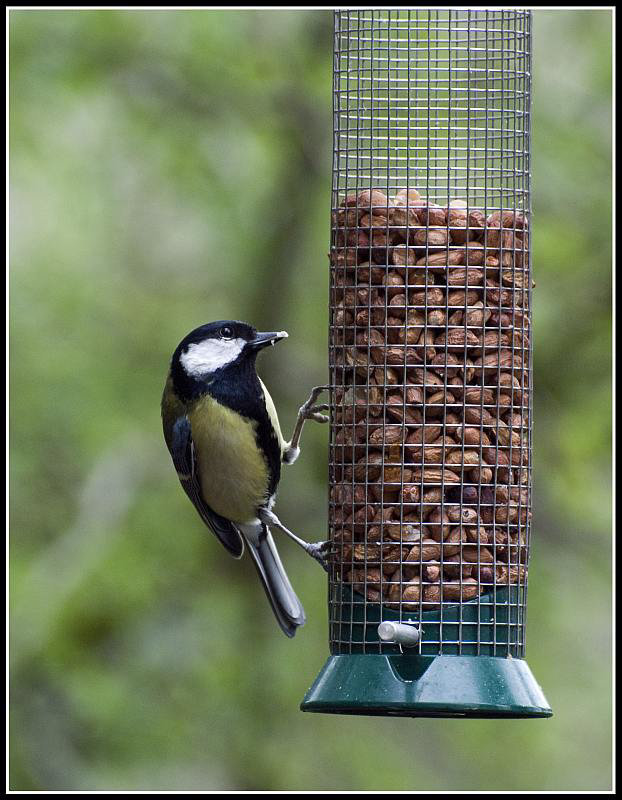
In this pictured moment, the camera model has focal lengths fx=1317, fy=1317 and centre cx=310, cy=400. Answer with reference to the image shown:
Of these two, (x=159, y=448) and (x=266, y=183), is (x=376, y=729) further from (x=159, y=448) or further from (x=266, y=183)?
(x=266, y=183)

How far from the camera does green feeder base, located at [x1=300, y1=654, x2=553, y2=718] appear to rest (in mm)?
4863

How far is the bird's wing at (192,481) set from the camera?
257 inches

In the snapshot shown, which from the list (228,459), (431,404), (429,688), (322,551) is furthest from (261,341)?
(429,688)

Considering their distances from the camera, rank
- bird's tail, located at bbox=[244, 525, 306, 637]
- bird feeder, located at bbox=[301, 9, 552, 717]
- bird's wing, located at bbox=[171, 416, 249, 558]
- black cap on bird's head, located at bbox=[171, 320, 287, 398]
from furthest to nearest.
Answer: bird's tail, located at bbox=[244, 525, 306, 637] → bird's wing, located at bbox=[171, 416, 249, 558] → black cap on bird's head, located at bbox=[171, 320, 287, 398] → bird feeder, located at bbox=[301, 9, 552, 717]

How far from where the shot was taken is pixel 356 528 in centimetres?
545

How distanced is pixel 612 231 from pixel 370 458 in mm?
4683

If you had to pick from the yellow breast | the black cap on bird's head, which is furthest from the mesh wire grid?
the yellow breast

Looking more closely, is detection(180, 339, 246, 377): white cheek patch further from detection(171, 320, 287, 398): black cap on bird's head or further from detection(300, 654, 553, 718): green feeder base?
detection(300, 654, 553, 718): green feeder base

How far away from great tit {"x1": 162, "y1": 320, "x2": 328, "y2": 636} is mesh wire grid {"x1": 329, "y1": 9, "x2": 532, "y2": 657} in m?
0.71

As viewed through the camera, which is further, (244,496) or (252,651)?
(252,651)

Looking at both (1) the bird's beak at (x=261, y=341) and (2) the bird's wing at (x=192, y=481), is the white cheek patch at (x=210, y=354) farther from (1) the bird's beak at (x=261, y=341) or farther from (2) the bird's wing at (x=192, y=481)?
(2) the bird's wing at (x=192, y=481)

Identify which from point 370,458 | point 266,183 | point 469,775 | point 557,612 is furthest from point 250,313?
point 370,458

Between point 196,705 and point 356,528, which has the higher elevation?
point 356,528

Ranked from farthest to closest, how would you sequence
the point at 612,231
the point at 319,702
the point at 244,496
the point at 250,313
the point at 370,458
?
the point at 250,313, the point at 612,231, the point at 244,496, the point at 370,458, the point at 319,702
